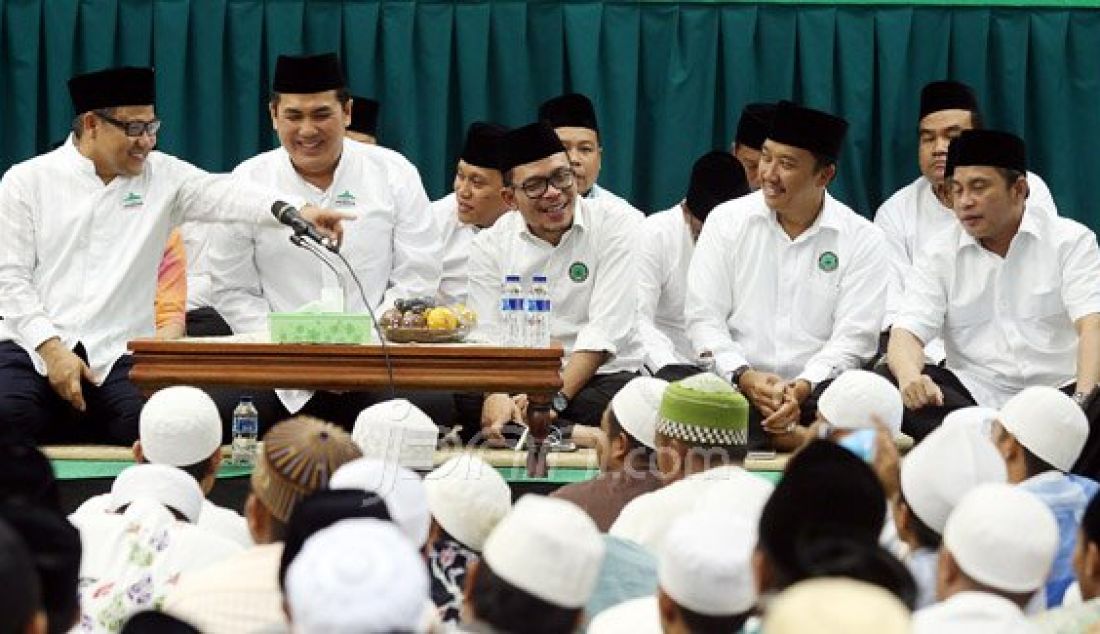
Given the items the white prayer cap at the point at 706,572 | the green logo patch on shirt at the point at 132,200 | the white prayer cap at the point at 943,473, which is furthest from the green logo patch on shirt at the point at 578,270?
the white prayer cap at the point at 706,572

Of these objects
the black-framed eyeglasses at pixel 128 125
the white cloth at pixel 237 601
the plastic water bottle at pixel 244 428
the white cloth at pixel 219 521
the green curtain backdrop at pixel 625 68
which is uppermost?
the green curtain backdrop at pixel 625 68

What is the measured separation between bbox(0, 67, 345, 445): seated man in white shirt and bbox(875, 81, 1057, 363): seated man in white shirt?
2.27 meters

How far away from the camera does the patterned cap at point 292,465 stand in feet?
10.8

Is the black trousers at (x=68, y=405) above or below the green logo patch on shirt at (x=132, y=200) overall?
below

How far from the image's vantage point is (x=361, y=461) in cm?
314

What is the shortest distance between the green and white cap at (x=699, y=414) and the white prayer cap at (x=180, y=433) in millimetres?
981

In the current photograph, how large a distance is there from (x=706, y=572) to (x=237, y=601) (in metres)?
0.71

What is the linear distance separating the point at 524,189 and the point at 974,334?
1.48m

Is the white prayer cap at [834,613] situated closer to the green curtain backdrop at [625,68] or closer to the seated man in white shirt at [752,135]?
the seated man in white shirt at [752,135]

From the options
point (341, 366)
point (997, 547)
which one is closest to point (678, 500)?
point (997, 547)

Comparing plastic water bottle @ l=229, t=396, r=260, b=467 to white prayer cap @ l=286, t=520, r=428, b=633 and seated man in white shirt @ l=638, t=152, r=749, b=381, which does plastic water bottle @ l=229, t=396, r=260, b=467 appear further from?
white prayer cap @ l=286, t=520, r=428, b=633

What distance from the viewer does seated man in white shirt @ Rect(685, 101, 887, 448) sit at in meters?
6.08

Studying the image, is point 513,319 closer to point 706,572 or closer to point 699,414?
point 699,414

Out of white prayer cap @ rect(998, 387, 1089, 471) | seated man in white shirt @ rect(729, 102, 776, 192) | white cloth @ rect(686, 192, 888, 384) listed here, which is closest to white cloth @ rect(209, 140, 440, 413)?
white cloth @ rect(686, 192, 888, 384)
